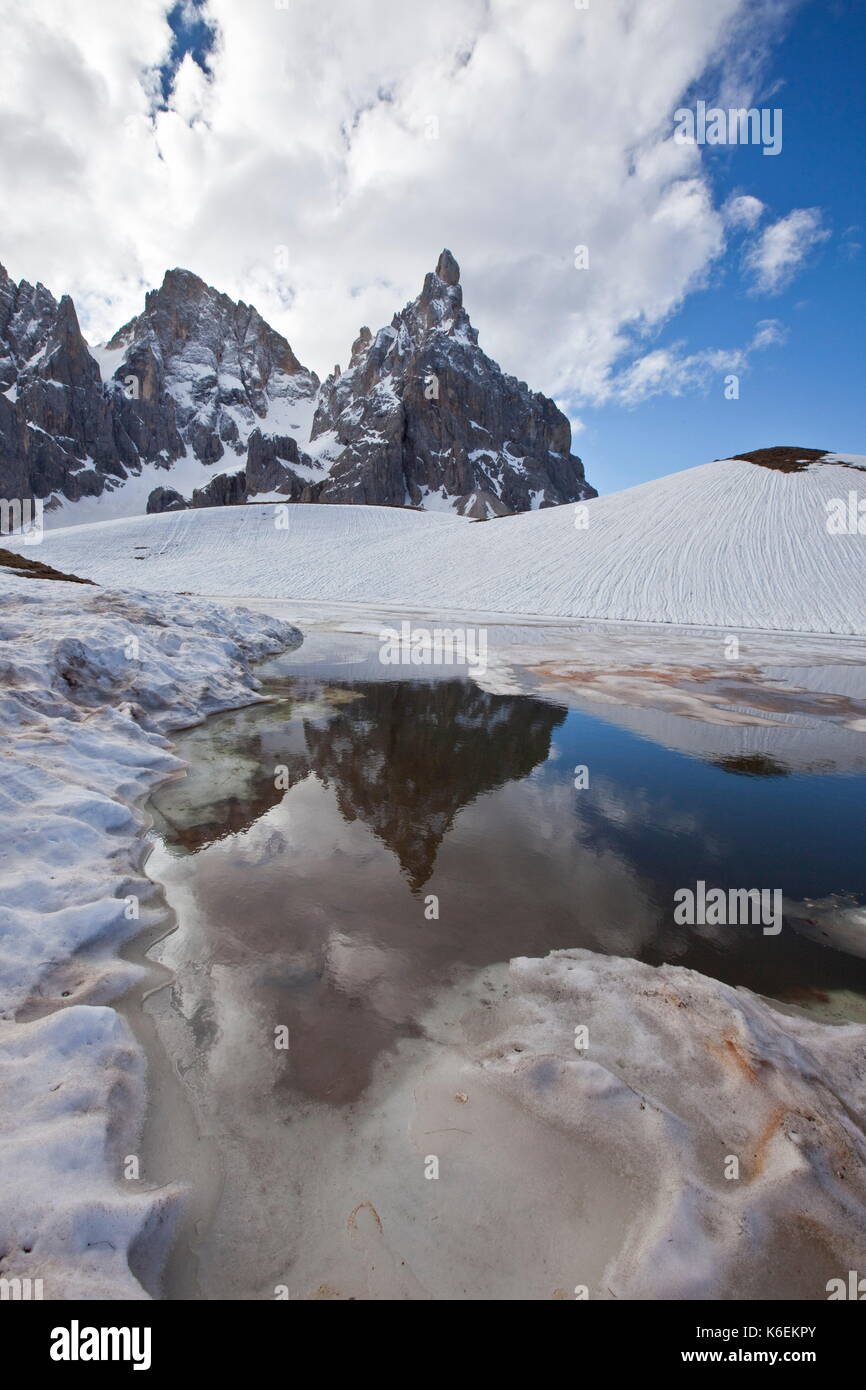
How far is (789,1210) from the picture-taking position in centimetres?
248

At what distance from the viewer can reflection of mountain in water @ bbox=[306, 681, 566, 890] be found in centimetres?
649

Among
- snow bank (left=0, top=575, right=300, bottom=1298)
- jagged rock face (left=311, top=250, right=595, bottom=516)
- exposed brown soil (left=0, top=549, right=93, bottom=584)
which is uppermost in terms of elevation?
jagged rock face (left=311, top=250, right=595, bottom=516)

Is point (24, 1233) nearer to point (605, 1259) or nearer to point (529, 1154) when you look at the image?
point (529, 1154)

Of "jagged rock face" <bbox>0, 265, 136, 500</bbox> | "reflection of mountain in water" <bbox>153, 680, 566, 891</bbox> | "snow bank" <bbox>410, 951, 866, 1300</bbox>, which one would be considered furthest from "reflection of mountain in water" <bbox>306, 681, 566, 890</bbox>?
"jagged rock face" <bbox>0, 265, 136, 500</bbox>

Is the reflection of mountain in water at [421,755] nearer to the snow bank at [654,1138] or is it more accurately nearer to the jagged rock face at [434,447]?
the snow bank at [654,1138]

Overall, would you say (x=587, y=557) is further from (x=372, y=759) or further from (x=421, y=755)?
(x=372, y=759)

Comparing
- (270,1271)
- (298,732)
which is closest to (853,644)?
(298,732)

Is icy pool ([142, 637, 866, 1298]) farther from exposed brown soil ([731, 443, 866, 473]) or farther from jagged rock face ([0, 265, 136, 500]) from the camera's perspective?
jagged rock face ([0, 265, 136, 500])

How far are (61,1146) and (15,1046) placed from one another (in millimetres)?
742

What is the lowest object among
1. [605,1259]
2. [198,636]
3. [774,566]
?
[605,1259]

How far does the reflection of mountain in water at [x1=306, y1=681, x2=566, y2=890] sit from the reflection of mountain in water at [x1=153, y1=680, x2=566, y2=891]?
0.06ft

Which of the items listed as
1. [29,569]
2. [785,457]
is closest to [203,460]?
[785,457]

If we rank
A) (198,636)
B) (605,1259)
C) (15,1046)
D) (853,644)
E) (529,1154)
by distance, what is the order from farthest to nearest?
(853,644) < (198,636) < (15,1046) < (529,1154) < (605,1259)

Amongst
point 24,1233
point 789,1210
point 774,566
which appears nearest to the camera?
point 24,1233
